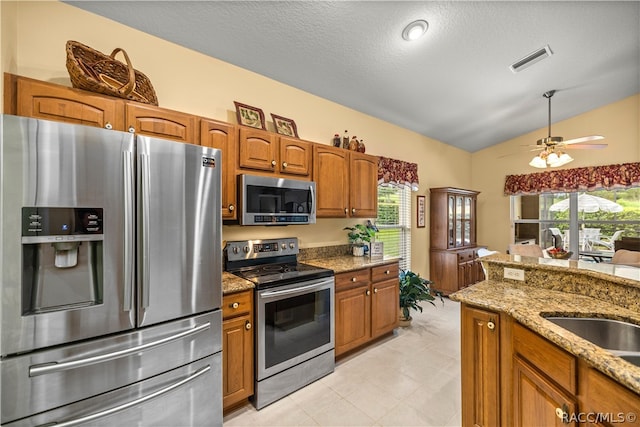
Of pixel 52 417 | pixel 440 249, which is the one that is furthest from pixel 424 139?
pixel 52 417

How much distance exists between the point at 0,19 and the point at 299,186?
1967mm

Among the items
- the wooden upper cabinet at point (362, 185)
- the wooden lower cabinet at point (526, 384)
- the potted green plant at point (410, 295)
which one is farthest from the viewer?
the potted green plant at point (410, 295)

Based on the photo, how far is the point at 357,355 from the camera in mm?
2785

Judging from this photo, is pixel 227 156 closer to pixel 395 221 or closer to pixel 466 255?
pixel 395 221

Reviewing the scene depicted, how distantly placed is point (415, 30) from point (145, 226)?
251 centimetres

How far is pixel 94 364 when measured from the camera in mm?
1290

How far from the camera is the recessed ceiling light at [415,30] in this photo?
2.25 metres

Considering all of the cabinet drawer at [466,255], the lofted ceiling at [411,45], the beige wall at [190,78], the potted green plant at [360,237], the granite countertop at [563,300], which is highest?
the lofted ceiling at [411,45]

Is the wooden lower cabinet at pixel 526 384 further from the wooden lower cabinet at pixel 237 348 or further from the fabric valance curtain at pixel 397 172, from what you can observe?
the fabric valance curtain at pixel 397 172

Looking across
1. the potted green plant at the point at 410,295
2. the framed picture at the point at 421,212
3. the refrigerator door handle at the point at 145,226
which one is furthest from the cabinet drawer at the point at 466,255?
the refrigerator door handle at the point at 145,226

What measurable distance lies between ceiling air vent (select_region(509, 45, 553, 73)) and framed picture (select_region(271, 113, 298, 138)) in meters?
2.50

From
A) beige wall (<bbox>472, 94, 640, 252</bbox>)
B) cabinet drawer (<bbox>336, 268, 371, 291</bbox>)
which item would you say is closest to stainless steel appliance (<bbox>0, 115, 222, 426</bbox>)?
cabinet drawer (<bbox>336, 268, 371, 291</bbox>)

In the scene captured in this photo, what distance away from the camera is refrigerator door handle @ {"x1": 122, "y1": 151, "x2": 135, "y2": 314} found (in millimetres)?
1366

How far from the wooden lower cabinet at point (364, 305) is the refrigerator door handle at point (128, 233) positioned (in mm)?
1620
